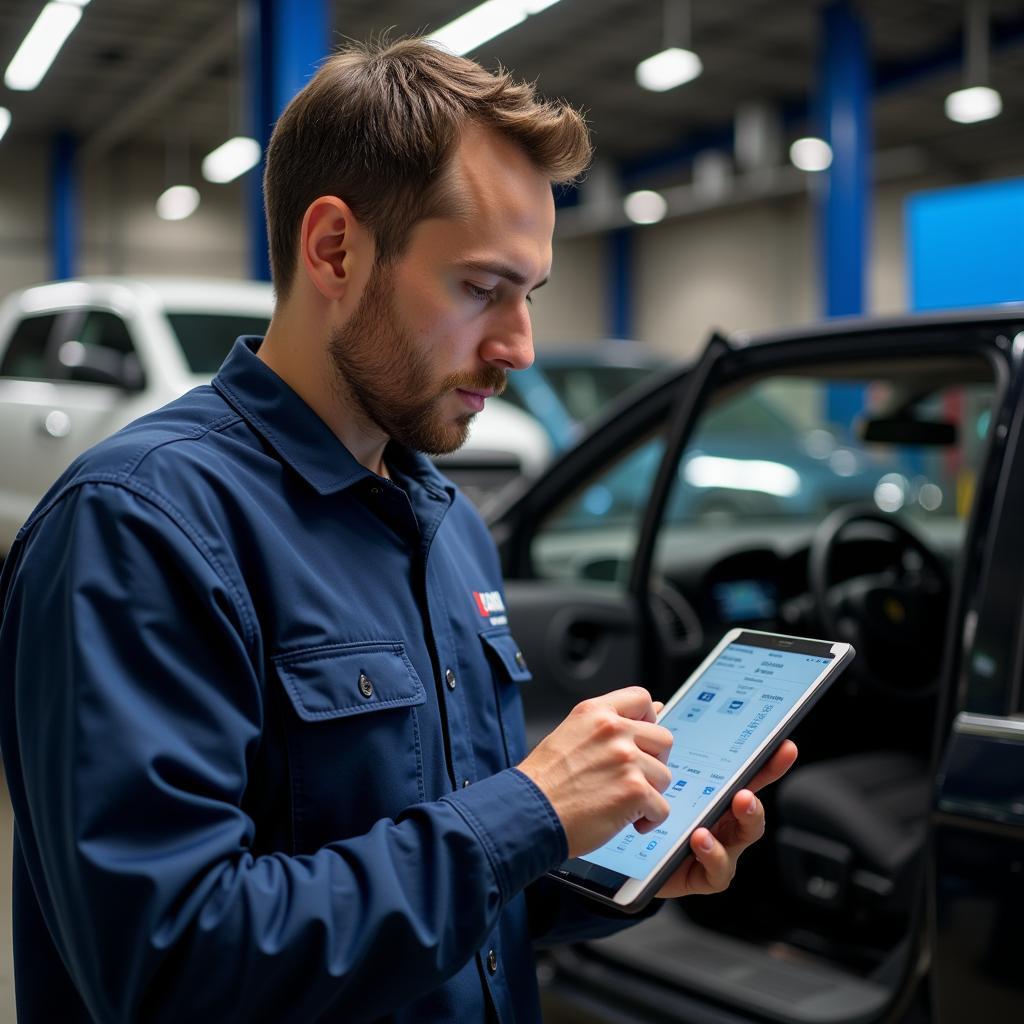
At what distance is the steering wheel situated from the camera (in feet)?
9.40

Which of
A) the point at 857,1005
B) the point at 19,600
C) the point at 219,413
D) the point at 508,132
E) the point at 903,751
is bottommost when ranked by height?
the point at 857,1005

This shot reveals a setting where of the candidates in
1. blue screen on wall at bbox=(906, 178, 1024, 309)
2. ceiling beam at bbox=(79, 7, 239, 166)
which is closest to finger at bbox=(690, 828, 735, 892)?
blue screen on wall at bbox=(906, 178, 1024, 309)

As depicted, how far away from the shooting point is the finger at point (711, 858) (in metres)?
1.18

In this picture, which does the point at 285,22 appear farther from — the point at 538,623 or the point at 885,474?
the point at 538,623

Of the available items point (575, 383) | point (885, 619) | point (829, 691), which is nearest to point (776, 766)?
point (885, 619)

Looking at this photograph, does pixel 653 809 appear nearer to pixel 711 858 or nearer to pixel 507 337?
pixel 711 858

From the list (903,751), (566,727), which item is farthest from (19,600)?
(903,751)

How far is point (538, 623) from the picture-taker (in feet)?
8.42

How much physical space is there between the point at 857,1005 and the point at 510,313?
4.95 feet

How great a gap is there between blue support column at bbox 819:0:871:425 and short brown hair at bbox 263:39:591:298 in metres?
11.1

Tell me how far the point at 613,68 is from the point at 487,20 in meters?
6.01

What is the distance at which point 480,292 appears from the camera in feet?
3.87

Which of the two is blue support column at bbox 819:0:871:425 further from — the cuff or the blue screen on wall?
the cuff

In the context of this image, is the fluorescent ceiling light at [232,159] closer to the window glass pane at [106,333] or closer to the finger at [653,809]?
A: the window glass pane at [106,333]
